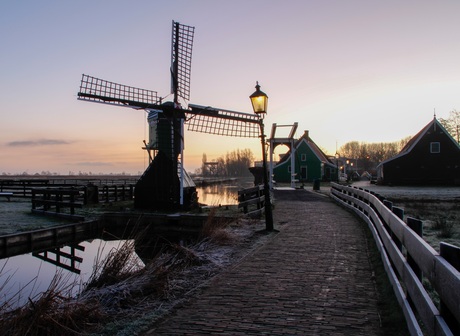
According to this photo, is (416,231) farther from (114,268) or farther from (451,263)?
(114,268)

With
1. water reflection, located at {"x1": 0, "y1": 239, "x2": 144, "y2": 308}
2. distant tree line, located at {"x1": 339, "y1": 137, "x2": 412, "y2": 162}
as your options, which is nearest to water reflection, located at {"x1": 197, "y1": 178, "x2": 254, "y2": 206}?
water reflection, located at {"x1": 0, "y1": 239, "x2": 144, "y2": 308}

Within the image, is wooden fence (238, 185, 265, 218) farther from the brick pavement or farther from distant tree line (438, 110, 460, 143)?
distant tree line (438, 110, 460, 143)

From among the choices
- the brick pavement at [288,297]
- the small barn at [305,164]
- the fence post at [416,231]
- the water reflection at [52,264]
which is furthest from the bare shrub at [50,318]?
the small barn at [305,164]

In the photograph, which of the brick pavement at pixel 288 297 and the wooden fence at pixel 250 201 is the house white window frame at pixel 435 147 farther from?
Result: the brick pavement at pixel 288 297

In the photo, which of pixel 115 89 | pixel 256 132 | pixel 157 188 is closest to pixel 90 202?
pixel 157 188

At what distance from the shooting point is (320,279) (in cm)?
597

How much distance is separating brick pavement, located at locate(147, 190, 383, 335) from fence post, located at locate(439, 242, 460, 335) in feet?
4.49

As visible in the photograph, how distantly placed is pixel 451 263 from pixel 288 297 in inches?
110

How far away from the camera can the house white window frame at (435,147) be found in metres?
40.0

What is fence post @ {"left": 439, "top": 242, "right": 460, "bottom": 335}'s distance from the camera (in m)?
2.64

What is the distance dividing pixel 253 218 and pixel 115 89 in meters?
10.6

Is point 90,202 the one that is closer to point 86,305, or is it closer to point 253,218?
point 253,218

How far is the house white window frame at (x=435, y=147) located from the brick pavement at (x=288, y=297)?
3712 cm

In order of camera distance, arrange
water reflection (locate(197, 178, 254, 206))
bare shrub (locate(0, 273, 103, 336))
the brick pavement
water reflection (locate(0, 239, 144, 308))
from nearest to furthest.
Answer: bare shrub (locate(0, 273, 103, 336)) < the brick pavement < water reflection (locate(0, 239, 144, 308)) < water reflection (locate(197, 178, 254, 206))
